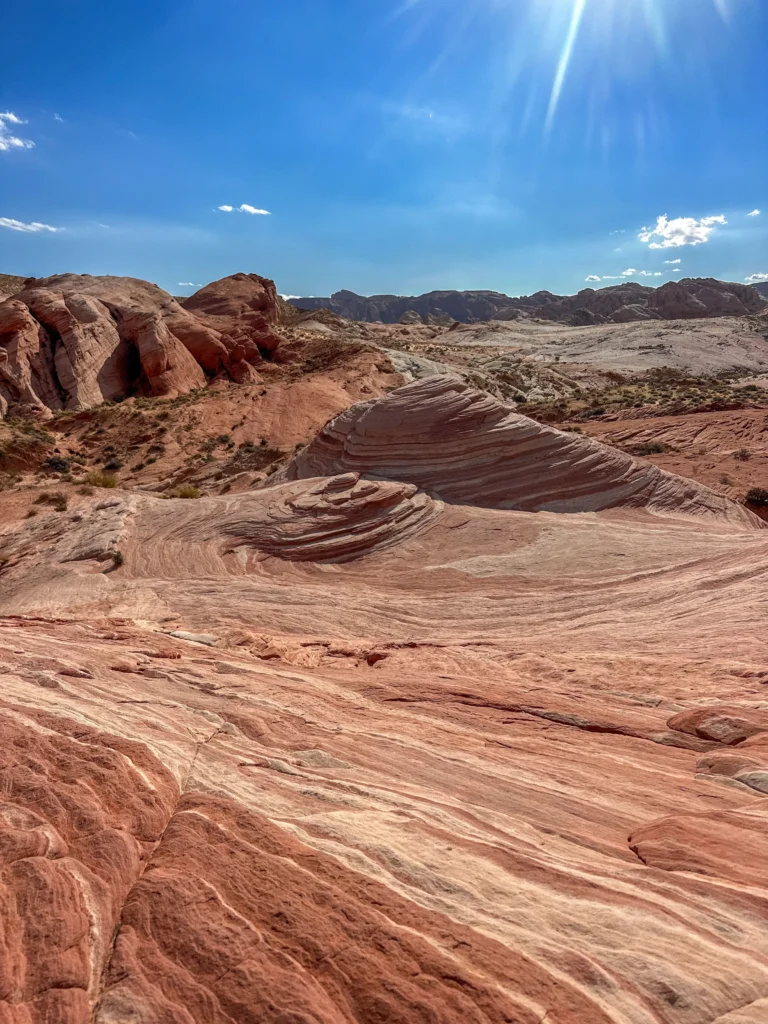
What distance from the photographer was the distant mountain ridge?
112 metres

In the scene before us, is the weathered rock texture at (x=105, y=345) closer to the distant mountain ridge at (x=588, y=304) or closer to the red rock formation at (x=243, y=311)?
the red rock formation at (x=243, y=311)

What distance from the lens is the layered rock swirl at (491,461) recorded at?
574 inches

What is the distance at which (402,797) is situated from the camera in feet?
15.2

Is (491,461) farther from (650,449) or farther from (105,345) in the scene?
(105,345)

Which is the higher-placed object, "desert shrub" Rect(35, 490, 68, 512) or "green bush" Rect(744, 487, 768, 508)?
"green bush" Rect(744, 487, 768, 508)

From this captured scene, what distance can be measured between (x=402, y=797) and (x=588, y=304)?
15066 centimetres

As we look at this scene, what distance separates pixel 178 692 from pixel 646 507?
11258 mm

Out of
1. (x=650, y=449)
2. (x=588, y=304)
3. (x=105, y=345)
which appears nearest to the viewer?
(x=650, y=449)

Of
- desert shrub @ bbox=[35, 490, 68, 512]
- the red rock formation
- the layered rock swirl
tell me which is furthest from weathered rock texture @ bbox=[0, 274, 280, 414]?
the layered rock swirl

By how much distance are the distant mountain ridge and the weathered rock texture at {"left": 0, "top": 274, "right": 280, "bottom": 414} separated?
270 ft

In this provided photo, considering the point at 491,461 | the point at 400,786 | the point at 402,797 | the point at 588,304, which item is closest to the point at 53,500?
the point at 491,461

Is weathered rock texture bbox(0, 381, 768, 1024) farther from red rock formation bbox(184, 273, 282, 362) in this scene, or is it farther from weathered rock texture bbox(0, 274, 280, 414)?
red rock formation bbox(184, 273, 282, 362)

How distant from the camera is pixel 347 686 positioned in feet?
24.1

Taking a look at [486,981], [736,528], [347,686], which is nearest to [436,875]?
[486,981]
